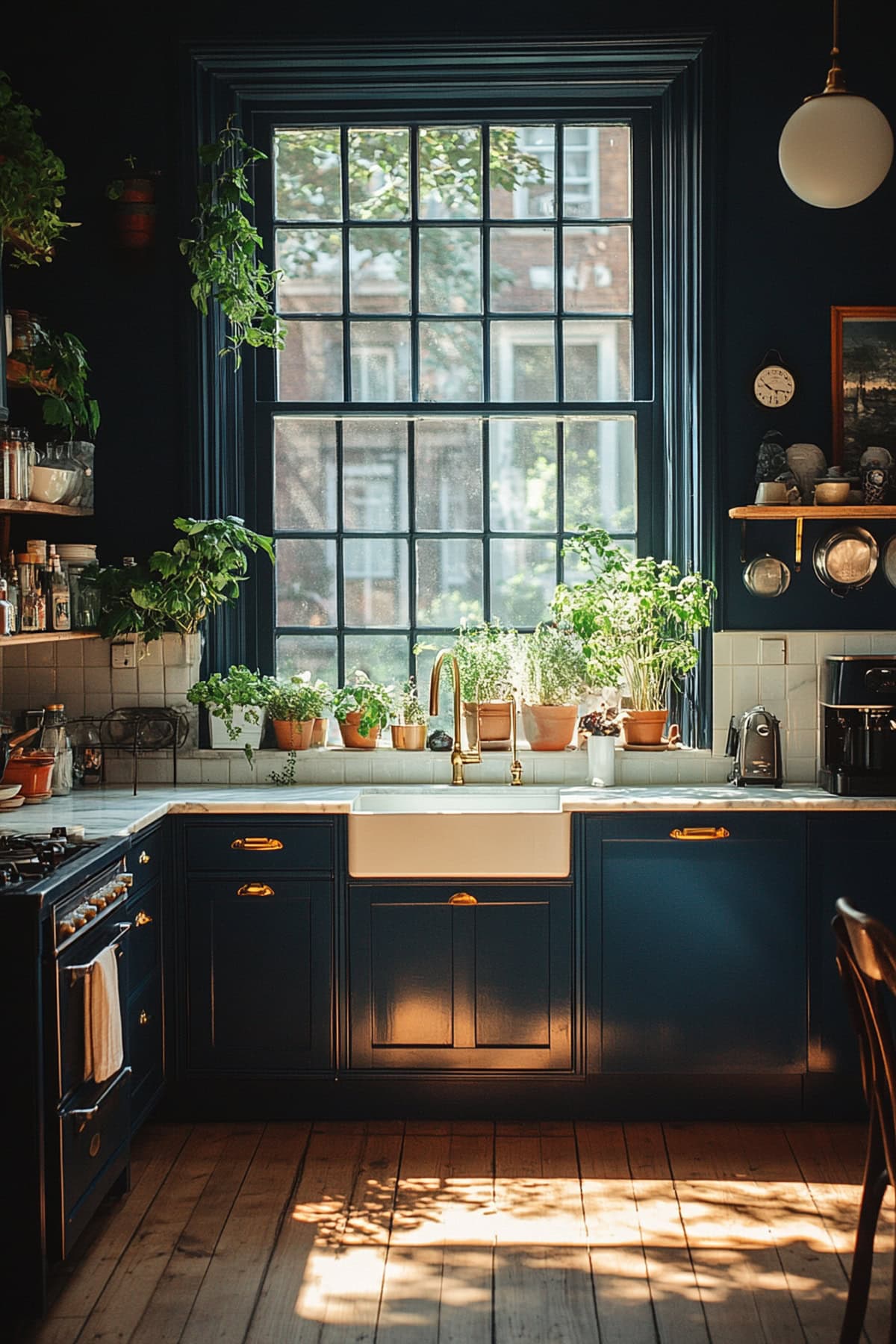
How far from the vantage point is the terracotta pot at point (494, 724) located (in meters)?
4.38

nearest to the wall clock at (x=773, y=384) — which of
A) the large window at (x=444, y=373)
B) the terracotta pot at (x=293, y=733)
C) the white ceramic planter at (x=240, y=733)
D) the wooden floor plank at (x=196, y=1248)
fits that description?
the large window at (x=444, y=373)

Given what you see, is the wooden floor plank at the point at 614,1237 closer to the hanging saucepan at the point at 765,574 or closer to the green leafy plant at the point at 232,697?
the green leafy plant at the point at 232,697

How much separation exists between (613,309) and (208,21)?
64.1 inches

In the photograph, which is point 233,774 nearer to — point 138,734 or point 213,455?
point 138,734

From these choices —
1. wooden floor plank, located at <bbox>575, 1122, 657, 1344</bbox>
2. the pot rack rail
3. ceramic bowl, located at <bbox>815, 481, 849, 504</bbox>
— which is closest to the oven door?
wooden floor plank, located at <bbox>575, 1122, 657, 1344</bbox>

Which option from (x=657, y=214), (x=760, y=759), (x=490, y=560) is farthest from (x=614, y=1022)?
(x=657, y=214)

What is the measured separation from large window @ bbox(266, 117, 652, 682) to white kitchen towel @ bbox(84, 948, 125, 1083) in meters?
1.82

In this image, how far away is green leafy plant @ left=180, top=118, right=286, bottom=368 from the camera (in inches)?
165

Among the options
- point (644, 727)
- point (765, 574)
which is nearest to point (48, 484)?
point (644, 727)

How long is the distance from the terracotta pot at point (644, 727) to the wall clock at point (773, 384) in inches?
41.7

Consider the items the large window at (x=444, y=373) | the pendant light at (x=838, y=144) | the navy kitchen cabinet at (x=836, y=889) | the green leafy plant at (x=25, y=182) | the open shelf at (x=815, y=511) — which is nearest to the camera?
the pendant light at (x=838, y=144)

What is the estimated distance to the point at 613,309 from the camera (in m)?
4.62

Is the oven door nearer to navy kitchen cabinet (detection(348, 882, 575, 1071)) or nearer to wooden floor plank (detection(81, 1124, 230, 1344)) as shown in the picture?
wooden floor plank (detection(81, 1124, 230, 1344))

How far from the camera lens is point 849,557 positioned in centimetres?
427
